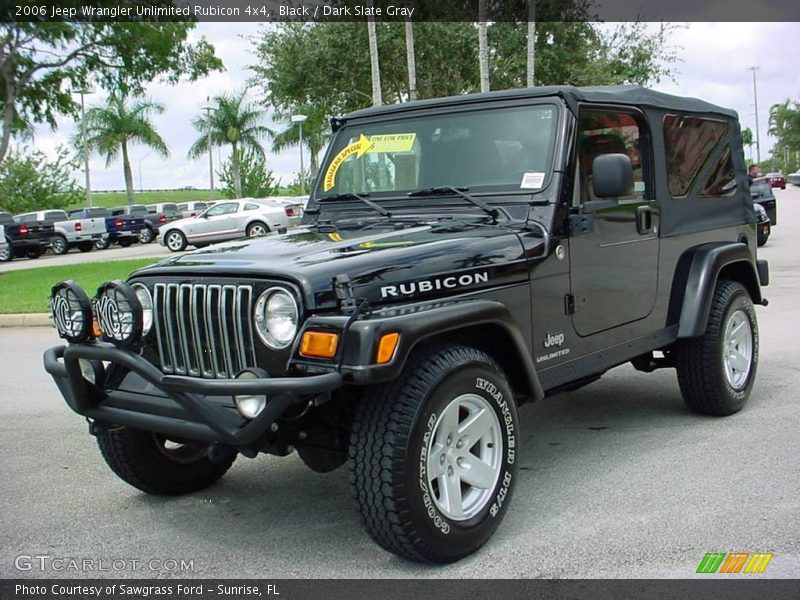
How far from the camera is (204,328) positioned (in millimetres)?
3607

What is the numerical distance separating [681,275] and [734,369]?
84cm

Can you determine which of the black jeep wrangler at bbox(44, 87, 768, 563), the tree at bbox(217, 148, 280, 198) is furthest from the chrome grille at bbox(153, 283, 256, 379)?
the tree at bbox(217, 148, 280, 198)

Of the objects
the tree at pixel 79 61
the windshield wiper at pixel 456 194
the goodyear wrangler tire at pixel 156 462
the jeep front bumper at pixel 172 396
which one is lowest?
the goodyear wrangler tire at pixel 156 462

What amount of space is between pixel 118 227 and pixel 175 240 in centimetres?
472

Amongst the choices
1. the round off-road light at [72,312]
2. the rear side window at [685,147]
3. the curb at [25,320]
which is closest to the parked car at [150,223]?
the curb at [25,320]

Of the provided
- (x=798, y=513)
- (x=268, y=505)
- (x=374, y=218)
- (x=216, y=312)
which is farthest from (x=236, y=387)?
(x=798, y=513)

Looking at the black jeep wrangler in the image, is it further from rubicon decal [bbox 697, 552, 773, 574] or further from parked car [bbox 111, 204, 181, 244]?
parked car [bbox 111, 204, 181, 244]

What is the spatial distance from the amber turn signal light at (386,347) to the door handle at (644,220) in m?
2.21

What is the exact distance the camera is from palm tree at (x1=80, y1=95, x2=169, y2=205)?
4497 centimetres

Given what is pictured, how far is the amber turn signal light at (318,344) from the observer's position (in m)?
3.26

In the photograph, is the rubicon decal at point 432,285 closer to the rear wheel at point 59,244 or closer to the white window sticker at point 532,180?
the white window sticker at point 532,180

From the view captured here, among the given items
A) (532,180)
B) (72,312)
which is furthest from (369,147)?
(72,312)

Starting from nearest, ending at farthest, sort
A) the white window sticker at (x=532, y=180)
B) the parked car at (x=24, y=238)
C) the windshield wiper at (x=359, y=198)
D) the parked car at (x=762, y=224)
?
the white window sticker at (x=532, y=180) → the windshield wiper at (x=359, y=198) → the parked car at (x=762, y=224) → the parked car at (x=24, y=238)

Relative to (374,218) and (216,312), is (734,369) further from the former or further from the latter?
(216,312)
